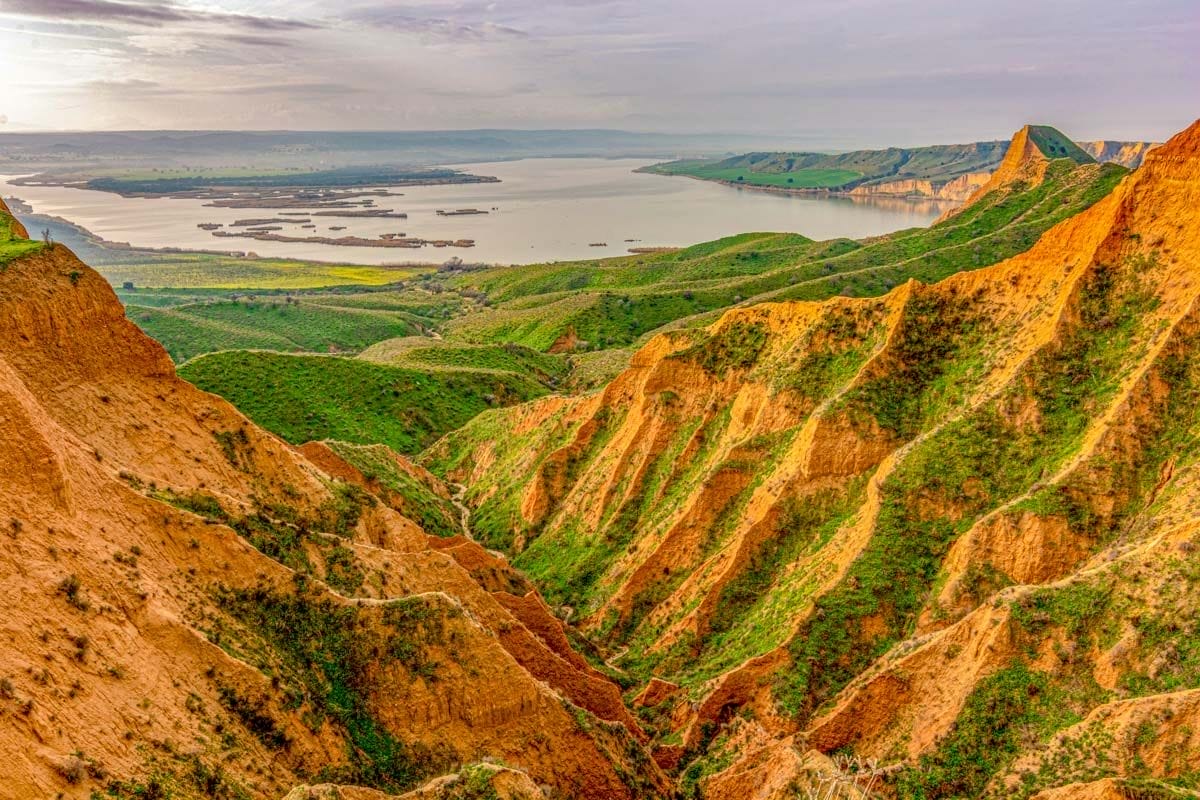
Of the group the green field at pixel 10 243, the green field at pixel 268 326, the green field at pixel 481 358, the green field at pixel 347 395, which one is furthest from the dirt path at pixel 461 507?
the green field at pixel 268 326

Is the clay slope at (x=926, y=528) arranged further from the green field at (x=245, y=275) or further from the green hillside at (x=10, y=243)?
the green field at (x=245, y=275)

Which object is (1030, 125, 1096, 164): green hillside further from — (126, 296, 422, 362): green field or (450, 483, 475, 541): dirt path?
(450, 483, 475, 541): dirt path

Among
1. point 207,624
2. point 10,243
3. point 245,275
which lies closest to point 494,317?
Answer: point 245,275

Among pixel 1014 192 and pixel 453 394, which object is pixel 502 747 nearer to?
pixel 453 394

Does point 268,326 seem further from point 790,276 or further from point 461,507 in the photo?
point 461,507

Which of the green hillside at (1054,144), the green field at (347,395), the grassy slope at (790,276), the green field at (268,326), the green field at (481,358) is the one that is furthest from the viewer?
the green hillside at (1054,144)

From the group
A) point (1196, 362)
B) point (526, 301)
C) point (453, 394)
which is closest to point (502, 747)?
point (1196, 362)
